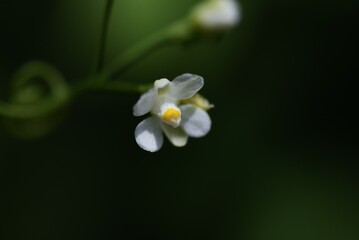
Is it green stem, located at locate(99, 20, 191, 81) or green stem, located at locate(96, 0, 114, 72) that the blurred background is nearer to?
green stem, located at locate(99, 20, 191, 81)

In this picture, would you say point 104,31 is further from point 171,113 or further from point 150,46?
point 171,113

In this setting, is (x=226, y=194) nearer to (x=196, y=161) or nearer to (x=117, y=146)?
(x=196, y=161)

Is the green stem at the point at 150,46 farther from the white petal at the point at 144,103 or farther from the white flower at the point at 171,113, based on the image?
the white petal at the point at 144,103

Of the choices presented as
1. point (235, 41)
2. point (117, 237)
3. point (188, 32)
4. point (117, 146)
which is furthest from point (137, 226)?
point (188, 32)

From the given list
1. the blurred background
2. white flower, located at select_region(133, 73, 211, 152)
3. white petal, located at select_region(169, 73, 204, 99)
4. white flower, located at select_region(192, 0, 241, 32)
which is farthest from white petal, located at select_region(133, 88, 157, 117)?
the blurred background

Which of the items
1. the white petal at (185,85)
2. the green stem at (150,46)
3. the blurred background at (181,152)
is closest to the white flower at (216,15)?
the green stem at (150,46)

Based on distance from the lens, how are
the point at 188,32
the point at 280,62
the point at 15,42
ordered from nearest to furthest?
1. the point at 188,32
2. the point at 15,42
3. the point at 280,62
